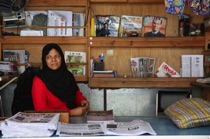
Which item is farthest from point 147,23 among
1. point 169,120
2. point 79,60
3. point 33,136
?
point 33,136

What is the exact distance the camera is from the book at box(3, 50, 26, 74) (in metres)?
3.55

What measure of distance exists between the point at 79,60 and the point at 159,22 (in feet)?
3.67

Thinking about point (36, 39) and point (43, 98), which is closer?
point (43, 98)

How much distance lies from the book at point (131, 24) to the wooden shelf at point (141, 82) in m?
0.58

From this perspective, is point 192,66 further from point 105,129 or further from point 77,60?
point 105,129

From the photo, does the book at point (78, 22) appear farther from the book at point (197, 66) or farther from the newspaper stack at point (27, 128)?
the newspaper stack at point (27, 128)

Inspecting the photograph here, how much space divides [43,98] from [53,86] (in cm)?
18

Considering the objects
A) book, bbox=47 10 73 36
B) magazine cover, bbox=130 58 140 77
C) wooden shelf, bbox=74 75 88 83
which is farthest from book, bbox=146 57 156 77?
book, bbox=47 10 73 36

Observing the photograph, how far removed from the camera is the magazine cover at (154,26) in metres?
3.62

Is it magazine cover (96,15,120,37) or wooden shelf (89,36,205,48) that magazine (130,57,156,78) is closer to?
wooden shelf (89,36,205,48)

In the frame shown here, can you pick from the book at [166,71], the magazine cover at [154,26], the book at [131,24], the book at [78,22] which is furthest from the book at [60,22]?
the book at [166,71]

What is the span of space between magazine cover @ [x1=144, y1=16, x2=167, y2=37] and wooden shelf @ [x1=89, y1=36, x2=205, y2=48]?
153 mm

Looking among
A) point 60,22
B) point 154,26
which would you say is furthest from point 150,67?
point 60,22

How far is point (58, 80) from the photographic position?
272cm
